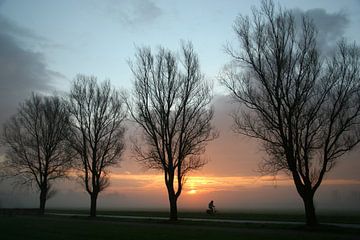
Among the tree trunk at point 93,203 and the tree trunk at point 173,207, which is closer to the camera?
the tree trunk at point 173,207

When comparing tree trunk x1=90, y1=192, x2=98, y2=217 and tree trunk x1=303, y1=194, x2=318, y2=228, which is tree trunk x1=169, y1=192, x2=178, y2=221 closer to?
tree trunk x1=303, y1=194, x2=318, y2=228

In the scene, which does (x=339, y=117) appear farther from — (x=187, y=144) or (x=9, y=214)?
(x=9, y=214)

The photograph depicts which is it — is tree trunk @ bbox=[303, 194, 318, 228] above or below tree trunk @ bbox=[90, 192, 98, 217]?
below

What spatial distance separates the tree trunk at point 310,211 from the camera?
26.6m

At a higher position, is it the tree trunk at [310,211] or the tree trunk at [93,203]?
the tree trunk at [93,203]

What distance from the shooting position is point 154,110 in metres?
38.5

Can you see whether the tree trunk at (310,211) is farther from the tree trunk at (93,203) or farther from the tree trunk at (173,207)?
the tree trunk at (93,203)

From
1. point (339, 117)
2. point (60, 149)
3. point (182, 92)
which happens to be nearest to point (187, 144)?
point (182, 92)

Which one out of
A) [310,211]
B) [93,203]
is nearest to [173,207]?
[310,211]

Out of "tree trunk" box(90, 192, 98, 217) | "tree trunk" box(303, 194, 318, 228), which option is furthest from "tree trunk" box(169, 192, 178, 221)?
"tree trunk" box(90, 192, 98, 217)

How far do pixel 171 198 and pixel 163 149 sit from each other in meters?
4.33

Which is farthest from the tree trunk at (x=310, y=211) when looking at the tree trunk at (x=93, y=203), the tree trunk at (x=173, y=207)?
the tree trunk at (x=93, y=203)

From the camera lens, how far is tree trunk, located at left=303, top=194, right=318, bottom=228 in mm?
26620

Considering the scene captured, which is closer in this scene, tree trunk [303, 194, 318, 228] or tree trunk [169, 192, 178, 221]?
tree trunk [303, 194, 318, 228]
